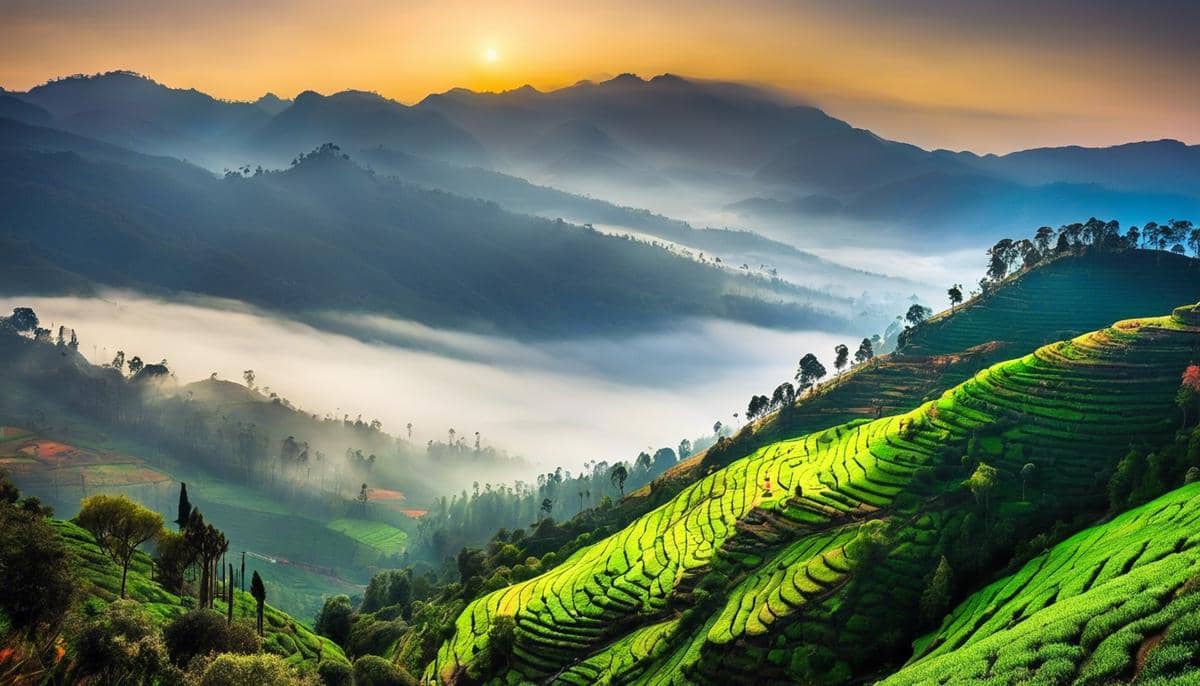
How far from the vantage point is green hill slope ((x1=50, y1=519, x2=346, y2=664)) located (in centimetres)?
6854

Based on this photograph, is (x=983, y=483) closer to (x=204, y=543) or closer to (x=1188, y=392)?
(x=1188, y=392)

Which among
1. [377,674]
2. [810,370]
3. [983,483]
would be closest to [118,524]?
[377,674]

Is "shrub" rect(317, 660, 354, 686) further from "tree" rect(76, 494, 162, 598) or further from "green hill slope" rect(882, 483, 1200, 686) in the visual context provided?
"green hill slope" rect(882, 483, 1200, 686)

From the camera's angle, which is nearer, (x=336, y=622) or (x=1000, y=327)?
(x=336, y=622)

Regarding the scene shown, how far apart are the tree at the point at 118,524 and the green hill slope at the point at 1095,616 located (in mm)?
69040

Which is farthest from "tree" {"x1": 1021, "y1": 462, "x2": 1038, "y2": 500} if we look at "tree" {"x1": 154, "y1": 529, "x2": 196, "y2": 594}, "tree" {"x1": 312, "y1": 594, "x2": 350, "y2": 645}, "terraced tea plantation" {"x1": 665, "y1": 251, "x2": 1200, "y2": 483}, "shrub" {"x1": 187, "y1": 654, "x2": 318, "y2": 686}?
"tree" {"x1": 312, "y1": 594, "x2": 350, "y2": 645}

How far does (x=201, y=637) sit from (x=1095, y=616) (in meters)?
59.1

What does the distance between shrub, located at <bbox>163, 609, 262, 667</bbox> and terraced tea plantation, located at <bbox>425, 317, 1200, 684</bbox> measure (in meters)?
28.4

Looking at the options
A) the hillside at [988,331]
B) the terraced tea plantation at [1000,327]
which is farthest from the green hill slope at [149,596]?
the terraced tea plantation at [1000,327]

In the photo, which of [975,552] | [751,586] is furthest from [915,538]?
[751,586]

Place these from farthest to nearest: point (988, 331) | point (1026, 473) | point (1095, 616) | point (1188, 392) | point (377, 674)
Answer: point (988, 331)
point (1188, 392)
point (1026, 473)
point (377, 674)
point (1095, 616)

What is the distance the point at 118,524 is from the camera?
244 ft

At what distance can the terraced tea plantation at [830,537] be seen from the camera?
6762cm

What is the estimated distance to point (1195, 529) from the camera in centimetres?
4816
